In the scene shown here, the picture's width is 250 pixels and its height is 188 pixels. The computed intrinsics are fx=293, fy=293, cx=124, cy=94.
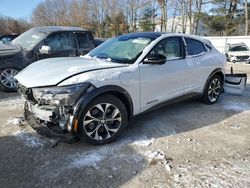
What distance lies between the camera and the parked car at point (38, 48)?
7328mm

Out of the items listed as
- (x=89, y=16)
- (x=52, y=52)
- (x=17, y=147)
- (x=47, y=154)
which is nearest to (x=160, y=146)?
(x=47, y=154)

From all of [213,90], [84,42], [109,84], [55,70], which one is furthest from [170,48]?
[84,42]

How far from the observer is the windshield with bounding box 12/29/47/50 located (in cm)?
782

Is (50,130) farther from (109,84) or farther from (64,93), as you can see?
(109,84)

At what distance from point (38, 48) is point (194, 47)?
4.17m

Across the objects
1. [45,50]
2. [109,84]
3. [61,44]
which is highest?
Result: [61,44]

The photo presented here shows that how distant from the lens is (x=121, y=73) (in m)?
4.15

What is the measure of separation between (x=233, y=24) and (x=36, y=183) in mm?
34830

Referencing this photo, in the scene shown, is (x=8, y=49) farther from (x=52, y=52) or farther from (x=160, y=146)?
(x=160, y=146)

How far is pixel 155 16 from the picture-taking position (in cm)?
3894

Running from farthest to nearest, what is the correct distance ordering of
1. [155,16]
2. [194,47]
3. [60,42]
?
[155,16]
[60,42]
[194,47]

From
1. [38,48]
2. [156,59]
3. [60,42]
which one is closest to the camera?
[156,59]

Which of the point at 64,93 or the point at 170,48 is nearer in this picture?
the point at 64,93

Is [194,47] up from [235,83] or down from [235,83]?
up
